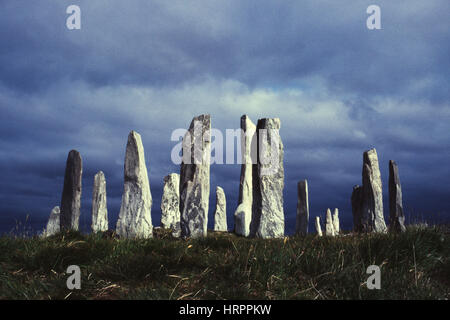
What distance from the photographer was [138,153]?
11.3 metres

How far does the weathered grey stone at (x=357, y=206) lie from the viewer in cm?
1521

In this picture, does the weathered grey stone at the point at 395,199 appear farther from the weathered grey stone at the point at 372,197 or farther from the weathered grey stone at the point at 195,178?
the weathered grey stone at the point at 195,178

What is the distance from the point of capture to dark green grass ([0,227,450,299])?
589 cm

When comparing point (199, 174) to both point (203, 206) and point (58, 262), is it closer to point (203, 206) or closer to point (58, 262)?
point (203, 206)

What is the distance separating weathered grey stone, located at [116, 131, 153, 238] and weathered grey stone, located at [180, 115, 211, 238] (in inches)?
40.1

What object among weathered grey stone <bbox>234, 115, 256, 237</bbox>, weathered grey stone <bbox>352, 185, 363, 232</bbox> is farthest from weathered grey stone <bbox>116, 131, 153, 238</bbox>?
weathered grey stone <bbox>352, 185, 363, 232</bbox>

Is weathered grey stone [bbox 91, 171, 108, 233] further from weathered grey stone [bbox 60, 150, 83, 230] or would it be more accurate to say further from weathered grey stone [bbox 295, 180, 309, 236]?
weathered grey stone [bbox 295, 180, 309, 236]

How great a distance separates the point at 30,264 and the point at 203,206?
4.55 meters

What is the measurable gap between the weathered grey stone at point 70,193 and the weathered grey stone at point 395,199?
33.2 feet

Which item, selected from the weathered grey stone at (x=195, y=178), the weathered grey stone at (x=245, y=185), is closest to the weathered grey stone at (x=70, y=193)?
the weathered grey stone at (x=195, y=178)

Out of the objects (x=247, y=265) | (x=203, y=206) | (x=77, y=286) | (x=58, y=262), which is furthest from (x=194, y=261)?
(x=203, y=206)

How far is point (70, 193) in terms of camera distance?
1282 centimetres

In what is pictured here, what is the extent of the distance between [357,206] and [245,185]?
4355 mm
